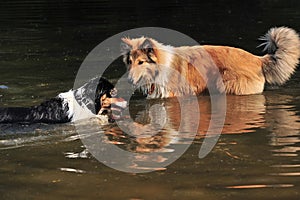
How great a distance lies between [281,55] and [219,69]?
3.35 feet

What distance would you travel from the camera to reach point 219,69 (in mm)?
9406

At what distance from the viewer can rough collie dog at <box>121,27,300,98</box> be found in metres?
9.30

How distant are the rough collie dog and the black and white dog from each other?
1.75 m

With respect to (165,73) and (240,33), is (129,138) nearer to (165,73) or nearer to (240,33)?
(165,73)

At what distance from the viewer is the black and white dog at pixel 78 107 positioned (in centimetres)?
740

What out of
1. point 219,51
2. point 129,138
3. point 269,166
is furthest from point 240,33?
point 269,166

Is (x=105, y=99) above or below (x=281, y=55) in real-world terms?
below

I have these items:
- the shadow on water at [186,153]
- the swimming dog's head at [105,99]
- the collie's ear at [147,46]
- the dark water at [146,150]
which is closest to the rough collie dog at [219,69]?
the collie's ear at [147,46]

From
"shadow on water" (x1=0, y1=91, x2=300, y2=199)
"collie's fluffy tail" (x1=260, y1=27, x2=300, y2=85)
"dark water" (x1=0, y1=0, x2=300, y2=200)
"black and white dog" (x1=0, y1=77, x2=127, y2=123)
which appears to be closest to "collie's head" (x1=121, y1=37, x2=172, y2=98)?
"dark water" (x1=0, y1=0, x2=300, y2=200)

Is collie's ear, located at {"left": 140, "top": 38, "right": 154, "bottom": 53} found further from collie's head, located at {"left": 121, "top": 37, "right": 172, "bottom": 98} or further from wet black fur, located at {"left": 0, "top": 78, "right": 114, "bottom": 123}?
wet black fur, located at {"left": 0, "top": 78, "right": 114, "bottom": 123}

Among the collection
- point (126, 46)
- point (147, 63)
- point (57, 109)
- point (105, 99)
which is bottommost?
point (57, 109)

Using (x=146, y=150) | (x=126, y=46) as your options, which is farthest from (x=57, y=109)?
(x=126, y=46)

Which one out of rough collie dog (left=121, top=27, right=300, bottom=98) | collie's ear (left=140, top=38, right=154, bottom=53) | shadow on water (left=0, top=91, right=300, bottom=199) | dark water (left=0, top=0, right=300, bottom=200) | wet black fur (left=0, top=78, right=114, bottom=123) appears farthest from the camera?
rough collie dog (left=121, top=27, right=300, bottom=98)

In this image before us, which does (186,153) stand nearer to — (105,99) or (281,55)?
(105,99)
